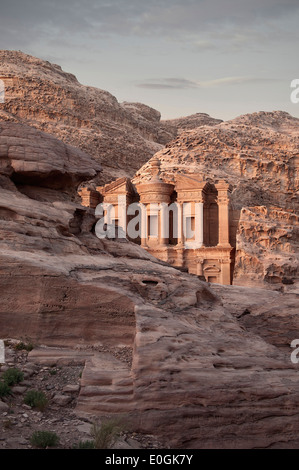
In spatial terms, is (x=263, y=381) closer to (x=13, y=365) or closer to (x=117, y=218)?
(x=13, y=365)

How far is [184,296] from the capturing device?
1110 cm

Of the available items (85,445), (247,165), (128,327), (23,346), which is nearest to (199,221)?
(247,165)

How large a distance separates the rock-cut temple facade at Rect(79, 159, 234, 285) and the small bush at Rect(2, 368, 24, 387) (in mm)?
27491

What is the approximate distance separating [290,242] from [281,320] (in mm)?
19968

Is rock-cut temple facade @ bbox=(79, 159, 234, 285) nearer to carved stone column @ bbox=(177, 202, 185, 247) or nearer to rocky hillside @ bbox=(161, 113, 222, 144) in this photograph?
carved stone column @ bbox=(177, 202, 185, 247)

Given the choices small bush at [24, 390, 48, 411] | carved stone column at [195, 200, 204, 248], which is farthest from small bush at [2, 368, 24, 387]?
carved stone column at [195, 200, 204, 248]

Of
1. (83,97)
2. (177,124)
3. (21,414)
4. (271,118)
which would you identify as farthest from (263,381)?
(177,124)

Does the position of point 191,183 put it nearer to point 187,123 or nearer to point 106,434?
point 106,434

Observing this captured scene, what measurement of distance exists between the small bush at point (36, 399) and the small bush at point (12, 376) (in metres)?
0.42

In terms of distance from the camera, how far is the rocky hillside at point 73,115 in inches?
3642

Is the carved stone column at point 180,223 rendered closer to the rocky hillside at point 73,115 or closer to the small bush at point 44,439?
the small bush at point 44,439

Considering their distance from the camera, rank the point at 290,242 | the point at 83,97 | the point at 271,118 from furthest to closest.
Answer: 1. the point at 83,97
2. the point at 271,118
3. the point at 290,242

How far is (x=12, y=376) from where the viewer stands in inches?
301

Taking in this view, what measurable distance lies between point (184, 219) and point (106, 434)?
32111mm
